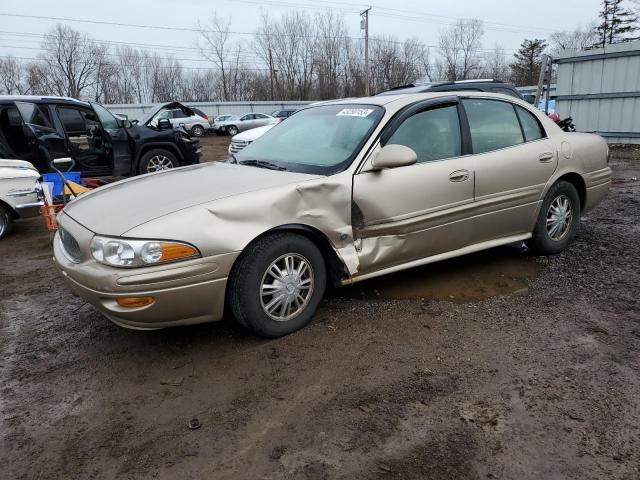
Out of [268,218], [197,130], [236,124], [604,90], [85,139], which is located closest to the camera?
[268,218]

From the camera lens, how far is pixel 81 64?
5566 cm

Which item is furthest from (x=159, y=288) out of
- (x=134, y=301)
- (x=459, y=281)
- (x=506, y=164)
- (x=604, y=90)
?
(x=604, y=90)

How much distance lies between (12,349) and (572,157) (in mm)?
4872

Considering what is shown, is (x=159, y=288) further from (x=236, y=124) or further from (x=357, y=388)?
(x=236, y=124)

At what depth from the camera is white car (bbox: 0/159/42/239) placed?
6.38 meters

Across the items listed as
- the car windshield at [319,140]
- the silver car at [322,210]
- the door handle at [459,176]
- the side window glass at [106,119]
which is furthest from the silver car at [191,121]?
the door handle at [459,176]

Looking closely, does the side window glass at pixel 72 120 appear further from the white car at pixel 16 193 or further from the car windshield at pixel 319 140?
the car windshield at pixel 319 140

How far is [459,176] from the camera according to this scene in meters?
3.92

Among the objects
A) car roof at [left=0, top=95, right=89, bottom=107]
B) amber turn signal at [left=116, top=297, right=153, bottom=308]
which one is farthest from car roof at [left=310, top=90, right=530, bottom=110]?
car roof at [left=0, top=95, right=89, bottom=107]

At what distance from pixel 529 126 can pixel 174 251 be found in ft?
11.1

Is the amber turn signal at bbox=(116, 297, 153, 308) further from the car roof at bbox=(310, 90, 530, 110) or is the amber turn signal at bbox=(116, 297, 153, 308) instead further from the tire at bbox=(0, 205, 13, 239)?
the tire at bbox=(0, 205, 13, 239)

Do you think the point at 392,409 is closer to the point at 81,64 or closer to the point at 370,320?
the point at 370,320

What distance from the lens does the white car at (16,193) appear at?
6.38 meters

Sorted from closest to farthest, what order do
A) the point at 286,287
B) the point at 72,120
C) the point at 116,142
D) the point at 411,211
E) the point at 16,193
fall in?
the point at 286,287
the point at 411,211
the point at 16,193
the point at 72,120
the point at 116,142
